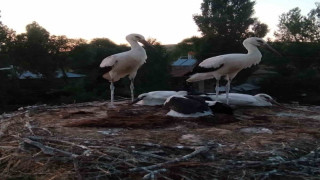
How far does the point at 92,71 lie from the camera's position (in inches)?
1017

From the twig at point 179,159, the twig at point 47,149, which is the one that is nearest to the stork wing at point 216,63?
the twig at point 179,159

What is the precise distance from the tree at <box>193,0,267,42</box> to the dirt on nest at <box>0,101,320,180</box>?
885 inches

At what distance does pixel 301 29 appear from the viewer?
3173cm

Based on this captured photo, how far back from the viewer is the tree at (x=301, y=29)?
3161cm

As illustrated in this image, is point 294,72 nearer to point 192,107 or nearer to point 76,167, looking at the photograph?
point 192,107

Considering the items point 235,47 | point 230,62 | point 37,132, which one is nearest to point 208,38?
point 235,47

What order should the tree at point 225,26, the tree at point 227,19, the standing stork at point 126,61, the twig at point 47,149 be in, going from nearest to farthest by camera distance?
the twig at point 47,149 < the standing stork at point 126,61 < the tree at point 225,26 < the tree at point 227,19

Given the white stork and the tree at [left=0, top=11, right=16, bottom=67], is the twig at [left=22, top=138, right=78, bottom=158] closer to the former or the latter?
the white stork

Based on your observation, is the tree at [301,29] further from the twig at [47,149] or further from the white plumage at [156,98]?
the twig at [47,149]

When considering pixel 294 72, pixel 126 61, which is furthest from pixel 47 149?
pixel 294 72

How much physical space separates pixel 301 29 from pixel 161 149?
30033 mm

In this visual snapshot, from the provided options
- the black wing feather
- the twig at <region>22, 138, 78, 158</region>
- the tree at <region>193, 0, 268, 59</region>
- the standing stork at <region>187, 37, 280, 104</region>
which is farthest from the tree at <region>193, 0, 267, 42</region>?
the twig at <region>22, 138, 78, 158</region>

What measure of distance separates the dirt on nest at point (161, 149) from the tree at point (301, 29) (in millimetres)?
27087

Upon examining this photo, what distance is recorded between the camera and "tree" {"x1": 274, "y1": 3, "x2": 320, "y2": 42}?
104 feet
